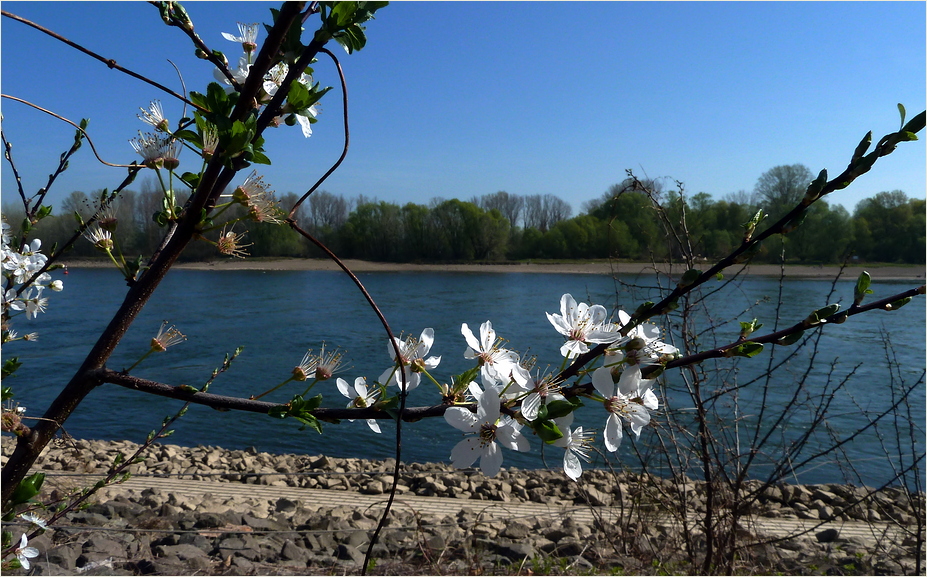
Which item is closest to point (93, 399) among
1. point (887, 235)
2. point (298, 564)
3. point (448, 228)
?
point (298, 564)

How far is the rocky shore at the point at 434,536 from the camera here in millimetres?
3131

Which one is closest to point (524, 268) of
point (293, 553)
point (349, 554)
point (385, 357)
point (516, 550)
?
point (385, 357)

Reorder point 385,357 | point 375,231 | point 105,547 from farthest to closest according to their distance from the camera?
point 375,231, point 385,357, point 105,547

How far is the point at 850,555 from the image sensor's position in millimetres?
3887

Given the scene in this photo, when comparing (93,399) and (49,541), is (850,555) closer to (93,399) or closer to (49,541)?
(49,541)

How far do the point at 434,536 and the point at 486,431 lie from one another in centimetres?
346

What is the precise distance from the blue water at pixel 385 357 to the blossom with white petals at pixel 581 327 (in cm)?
9

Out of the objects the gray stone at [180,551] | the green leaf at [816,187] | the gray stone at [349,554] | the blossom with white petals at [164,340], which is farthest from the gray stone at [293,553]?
the green leaf at [816,187]

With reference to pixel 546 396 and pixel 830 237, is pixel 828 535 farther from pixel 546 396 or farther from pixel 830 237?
pixel 830 237

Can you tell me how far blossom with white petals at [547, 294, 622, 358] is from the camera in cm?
74

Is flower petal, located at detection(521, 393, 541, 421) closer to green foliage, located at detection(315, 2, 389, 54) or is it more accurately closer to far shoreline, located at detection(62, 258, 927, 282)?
green foliage, located at detection(315, 2, 389, 54)

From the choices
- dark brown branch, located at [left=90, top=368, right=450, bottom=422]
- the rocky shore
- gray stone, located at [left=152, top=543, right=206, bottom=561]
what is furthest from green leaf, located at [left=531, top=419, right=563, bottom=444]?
gray stone, located at [left=152, top=543, right=206, bottom=561]

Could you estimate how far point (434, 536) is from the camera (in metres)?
3.86

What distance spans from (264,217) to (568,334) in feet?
1.38
